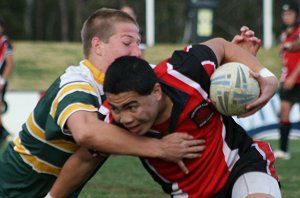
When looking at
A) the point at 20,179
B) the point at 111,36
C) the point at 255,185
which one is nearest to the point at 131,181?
the point at 20,179

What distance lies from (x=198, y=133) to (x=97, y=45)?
86 centimetres

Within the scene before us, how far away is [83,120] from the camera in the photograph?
424 cm

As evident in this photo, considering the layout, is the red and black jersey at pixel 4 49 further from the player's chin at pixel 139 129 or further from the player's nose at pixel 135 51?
the player's chin at pixel 139 129

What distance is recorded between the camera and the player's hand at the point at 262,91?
445cm

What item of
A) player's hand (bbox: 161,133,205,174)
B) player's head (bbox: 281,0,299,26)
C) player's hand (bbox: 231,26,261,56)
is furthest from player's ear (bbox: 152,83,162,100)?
player's head (bbox: 281,0,299,26)

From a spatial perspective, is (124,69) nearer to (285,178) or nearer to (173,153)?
(173,153)

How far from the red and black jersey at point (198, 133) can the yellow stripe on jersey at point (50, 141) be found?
0.47m

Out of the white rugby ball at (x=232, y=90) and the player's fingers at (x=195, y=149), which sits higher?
the white rugby ball at (x=232, y=90)

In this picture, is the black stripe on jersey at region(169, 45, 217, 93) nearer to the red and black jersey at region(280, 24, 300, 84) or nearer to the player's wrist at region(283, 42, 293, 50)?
the player's wrist at region(283, 42, 293, 50)

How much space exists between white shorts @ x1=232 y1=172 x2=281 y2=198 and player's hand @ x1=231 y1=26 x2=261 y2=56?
2.62 feet

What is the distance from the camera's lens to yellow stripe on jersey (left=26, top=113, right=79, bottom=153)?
4.71 m

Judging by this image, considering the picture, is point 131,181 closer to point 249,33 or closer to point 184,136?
point 249,33

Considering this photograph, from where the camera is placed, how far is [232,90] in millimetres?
4395

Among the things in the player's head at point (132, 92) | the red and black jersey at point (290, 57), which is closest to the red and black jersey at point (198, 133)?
the player's head at point (132, 92)
